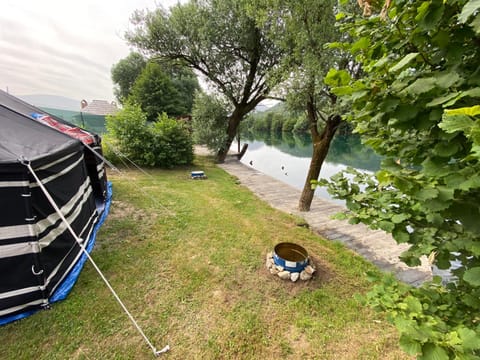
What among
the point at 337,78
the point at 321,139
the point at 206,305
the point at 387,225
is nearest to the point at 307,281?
the point at 206,305

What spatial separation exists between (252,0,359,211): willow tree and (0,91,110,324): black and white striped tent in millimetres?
3533

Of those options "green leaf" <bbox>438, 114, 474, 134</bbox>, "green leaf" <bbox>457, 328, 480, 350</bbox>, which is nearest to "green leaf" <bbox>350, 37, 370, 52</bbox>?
"green leaf" <bbox>438, 114, 474, 134</bbox>

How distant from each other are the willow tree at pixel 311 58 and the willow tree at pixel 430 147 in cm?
262

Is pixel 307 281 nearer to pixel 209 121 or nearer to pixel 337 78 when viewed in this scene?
pixel 337 78

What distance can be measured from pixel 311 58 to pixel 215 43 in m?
5.51

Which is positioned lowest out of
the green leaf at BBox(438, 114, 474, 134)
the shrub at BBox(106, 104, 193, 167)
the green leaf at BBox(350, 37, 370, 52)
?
the shrub at BBox(106, 104, 193, 167)

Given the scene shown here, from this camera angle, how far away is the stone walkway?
2.95 m

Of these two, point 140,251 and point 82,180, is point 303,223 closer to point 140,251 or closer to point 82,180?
point 140,251

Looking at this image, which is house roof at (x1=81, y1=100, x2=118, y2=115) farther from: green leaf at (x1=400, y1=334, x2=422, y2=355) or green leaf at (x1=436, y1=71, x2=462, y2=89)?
green leaf at (x1=400, y1=334, x2=422, y2=355)

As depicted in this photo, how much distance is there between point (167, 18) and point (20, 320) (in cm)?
951

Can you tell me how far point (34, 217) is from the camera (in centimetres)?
190

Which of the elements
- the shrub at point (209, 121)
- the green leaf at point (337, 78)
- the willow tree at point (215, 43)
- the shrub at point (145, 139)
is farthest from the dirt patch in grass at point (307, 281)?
the shrub at point (209, 121)

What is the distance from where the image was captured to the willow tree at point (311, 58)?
135 inches

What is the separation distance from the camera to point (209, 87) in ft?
31.6
